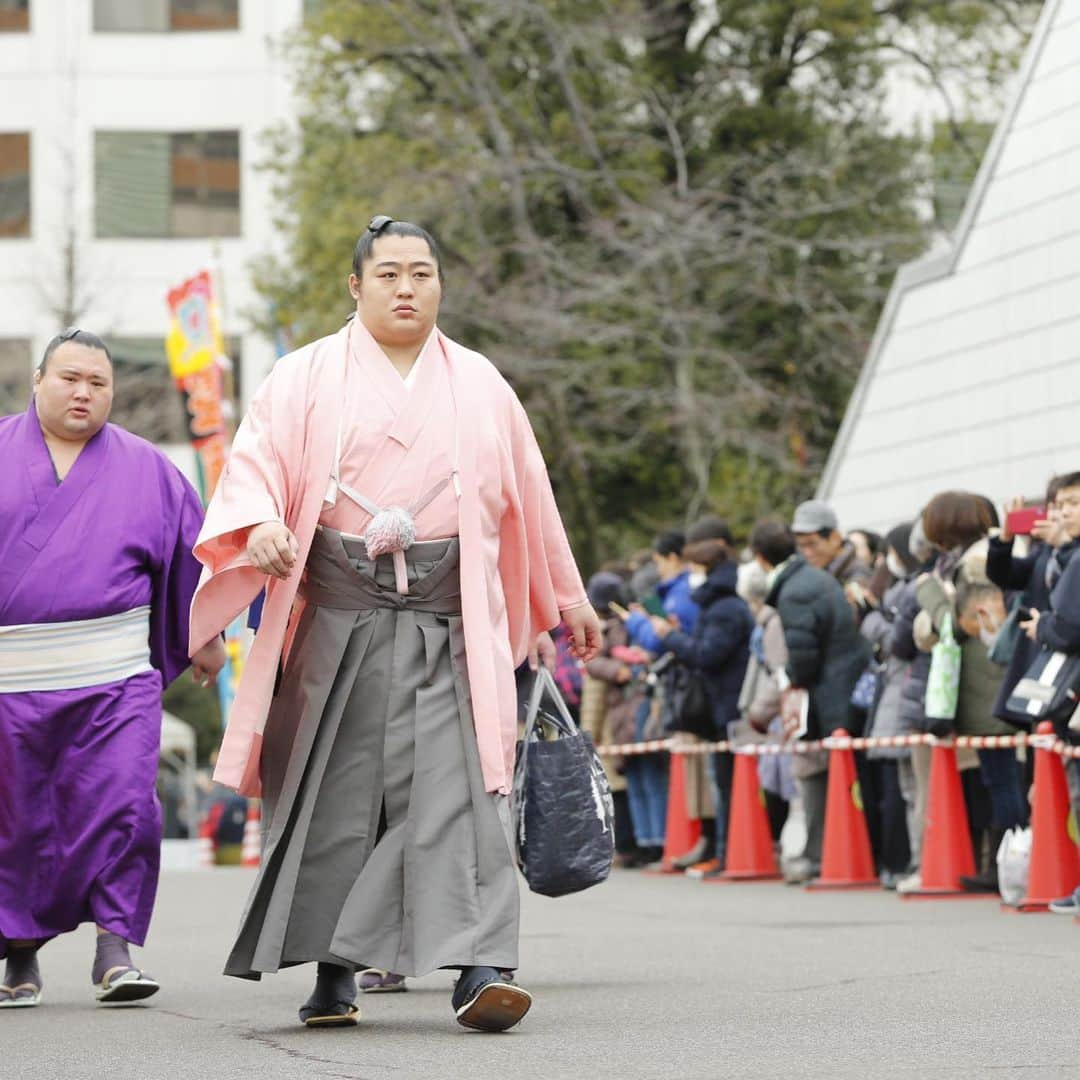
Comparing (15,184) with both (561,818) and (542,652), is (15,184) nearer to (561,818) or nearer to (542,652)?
(542,652)

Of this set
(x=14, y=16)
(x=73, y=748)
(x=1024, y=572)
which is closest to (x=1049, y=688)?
(x=1024, y=572)

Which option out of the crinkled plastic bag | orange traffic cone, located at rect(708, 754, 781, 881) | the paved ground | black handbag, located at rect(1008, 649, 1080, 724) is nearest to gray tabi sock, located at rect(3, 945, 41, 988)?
the paved ground

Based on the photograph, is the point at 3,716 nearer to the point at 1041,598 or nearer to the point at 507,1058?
the point at 507,1058

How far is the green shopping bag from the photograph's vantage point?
11102 millimetres

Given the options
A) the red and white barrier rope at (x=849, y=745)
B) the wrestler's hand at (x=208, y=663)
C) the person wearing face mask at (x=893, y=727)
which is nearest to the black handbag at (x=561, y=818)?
the wrestler's hand at (x=208, y=663)

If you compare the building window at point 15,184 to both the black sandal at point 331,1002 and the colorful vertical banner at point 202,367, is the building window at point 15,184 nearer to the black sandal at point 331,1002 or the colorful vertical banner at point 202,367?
the colorful vertical banner at point 202,367

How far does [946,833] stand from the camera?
11391 mm

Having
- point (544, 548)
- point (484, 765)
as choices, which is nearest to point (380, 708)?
→ point (484, 765)

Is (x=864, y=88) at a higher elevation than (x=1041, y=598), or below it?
higher

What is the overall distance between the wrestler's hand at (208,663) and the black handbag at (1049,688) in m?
3.44

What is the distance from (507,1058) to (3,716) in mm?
2413

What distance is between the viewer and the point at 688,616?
560 inches

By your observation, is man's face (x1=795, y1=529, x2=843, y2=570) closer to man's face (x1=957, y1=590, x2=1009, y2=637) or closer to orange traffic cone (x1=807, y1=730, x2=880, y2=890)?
orange traffic cone (x1=807, y1=730, x2=880, y2=890)

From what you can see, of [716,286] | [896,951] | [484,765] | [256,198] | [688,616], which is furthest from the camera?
[256,198]
